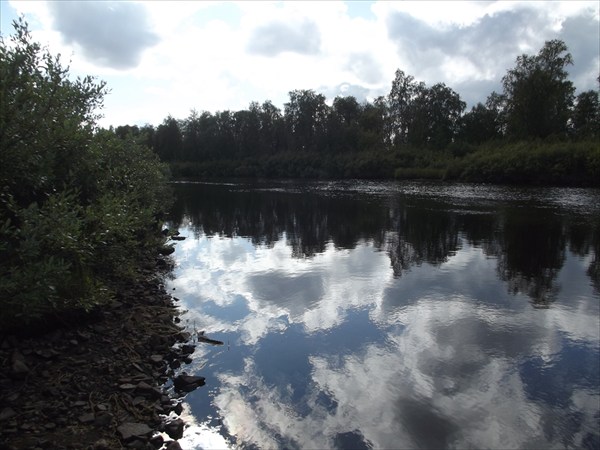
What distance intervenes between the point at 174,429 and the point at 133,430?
60cm

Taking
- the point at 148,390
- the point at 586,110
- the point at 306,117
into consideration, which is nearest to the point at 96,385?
the point at 148,390

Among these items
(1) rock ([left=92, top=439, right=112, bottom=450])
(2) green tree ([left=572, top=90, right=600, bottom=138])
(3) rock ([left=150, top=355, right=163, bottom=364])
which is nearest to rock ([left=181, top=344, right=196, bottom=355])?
(3) rock ([left=150, top=355, right=163, bottom=364])

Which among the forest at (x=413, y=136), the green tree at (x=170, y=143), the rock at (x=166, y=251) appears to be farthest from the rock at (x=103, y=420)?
the green tree at (x=170, y=143)

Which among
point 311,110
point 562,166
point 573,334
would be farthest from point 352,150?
point 573,334

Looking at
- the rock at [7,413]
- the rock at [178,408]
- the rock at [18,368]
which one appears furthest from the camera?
the rock at [178,408]

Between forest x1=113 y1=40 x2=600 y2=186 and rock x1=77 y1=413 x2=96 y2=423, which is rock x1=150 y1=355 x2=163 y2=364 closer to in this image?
rock x1=77 y1=413 x2=96 y2=423

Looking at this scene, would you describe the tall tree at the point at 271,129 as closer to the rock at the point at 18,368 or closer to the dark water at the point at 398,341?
the dark water at the point at 398,341

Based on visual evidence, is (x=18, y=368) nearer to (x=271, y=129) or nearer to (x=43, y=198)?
(x=43, y=198)

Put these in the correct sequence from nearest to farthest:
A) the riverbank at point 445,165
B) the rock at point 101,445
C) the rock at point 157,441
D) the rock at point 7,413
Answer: the rock at point 101,445, the rock at point 7,413, the rock at point 157,441, the riverbank at point 445,165

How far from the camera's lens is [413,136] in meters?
102

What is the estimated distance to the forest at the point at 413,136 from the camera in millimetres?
59375

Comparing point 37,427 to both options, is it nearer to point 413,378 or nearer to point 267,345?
point 267,345

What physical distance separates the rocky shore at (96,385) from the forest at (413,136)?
39347mm

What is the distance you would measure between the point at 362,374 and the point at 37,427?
218 inches
